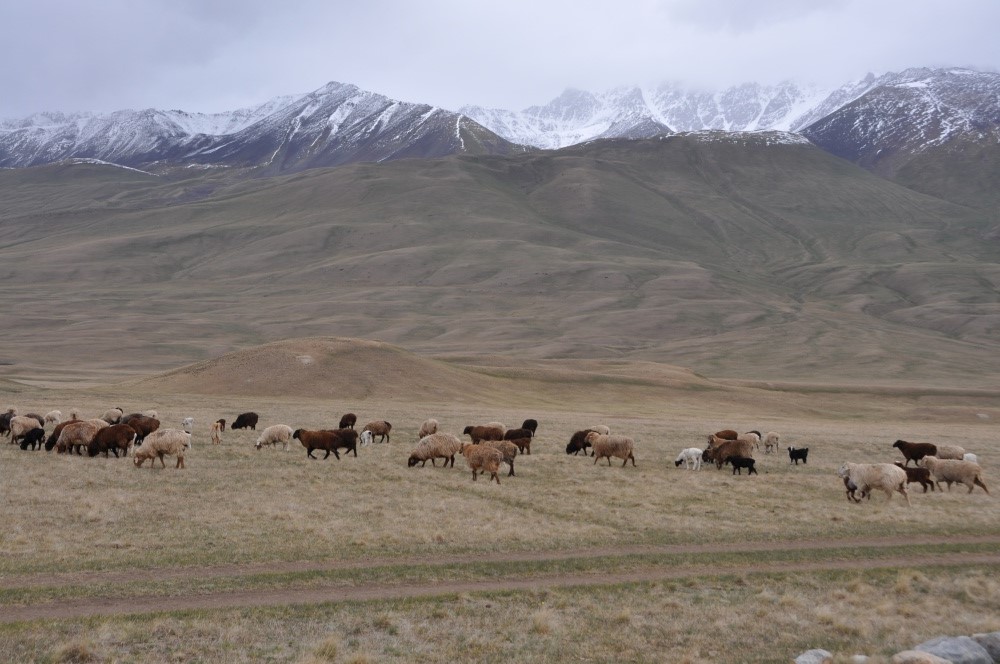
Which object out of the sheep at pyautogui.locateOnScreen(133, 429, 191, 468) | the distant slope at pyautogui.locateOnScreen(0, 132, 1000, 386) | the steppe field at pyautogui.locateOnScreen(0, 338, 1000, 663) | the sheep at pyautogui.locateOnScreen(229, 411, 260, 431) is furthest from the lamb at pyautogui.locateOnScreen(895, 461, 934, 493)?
the distant slope at pyautogui.locateOnScreen(0, 132, 1000, 386)

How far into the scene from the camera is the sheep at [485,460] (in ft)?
76.7

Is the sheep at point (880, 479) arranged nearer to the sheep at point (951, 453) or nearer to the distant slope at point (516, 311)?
the sheep at point (951, 453)

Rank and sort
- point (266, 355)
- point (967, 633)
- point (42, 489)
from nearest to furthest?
1. point (967, 633)
2. point (42, 489)
3. point (266, 355)

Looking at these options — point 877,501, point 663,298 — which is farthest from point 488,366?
point 663,298

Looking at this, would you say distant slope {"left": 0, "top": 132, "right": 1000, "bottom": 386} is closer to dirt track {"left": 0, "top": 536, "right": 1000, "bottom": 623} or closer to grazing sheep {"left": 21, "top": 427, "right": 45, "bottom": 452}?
grazing sheep {"left": 21, "top": 427, "right": 45, "bottom": 452}

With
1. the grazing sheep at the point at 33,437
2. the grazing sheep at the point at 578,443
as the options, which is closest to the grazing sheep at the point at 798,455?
the grazing sheep at the point at 578,443

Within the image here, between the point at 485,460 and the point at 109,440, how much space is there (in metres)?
12.2

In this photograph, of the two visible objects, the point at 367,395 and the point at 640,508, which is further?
the point at 367,395

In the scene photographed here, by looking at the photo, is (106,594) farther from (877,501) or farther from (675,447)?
(675,447)

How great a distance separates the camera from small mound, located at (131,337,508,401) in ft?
192

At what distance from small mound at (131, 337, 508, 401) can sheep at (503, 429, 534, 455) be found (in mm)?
28003

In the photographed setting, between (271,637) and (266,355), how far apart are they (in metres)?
55.3

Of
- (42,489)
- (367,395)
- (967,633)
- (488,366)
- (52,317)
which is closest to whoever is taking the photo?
(967,633)

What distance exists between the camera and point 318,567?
14.6 meters
